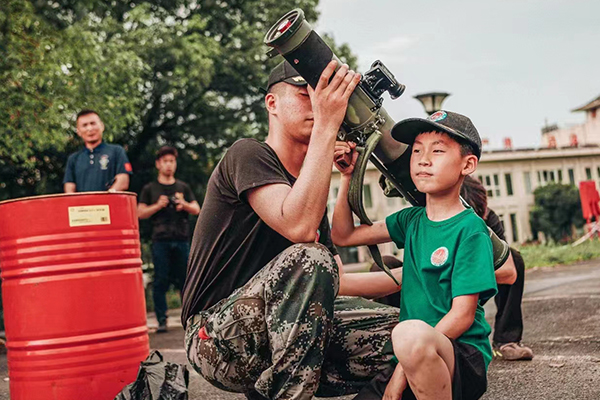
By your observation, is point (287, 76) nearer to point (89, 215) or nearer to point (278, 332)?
point (278, 332)

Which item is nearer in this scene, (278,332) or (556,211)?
(278,332)

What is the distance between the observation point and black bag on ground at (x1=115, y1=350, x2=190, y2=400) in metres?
3.20

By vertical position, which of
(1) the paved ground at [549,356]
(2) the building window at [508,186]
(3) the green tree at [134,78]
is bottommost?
(1) the paved ground at [549,356]

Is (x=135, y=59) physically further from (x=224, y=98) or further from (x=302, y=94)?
(x=302, y=94)

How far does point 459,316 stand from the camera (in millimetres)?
2379

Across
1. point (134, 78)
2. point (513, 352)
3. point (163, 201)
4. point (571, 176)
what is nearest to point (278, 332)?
point (513, 352)

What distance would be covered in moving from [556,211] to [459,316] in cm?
4902

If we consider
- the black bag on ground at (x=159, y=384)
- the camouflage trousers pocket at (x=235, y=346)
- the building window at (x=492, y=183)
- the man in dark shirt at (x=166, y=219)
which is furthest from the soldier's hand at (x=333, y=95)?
the building window at (x=492, y=183)

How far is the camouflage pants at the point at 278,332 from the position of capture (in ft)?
8.34

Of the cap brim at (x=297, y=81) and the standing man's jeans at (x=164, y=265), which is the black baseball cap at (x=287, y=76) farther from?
the standing man's jeans at (x=164, y=265)

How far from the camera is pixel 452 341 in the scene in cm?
241

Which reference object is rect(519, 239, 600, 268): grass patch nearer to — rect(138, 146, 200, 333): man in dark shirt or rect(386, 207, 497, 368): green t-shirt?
rect(138, 146, 200, 333): man in dark shirt

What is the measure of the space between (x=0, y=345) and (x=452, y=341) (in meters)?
6.27

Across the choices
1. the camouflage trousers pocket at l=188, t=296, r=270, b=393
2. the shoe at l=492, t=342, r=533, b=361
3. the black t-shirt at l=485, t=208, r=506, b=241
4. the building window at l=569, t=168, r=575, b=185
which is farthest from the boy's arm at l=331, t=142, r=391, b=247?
the building window at l=569, t=168, r=575, b=185
